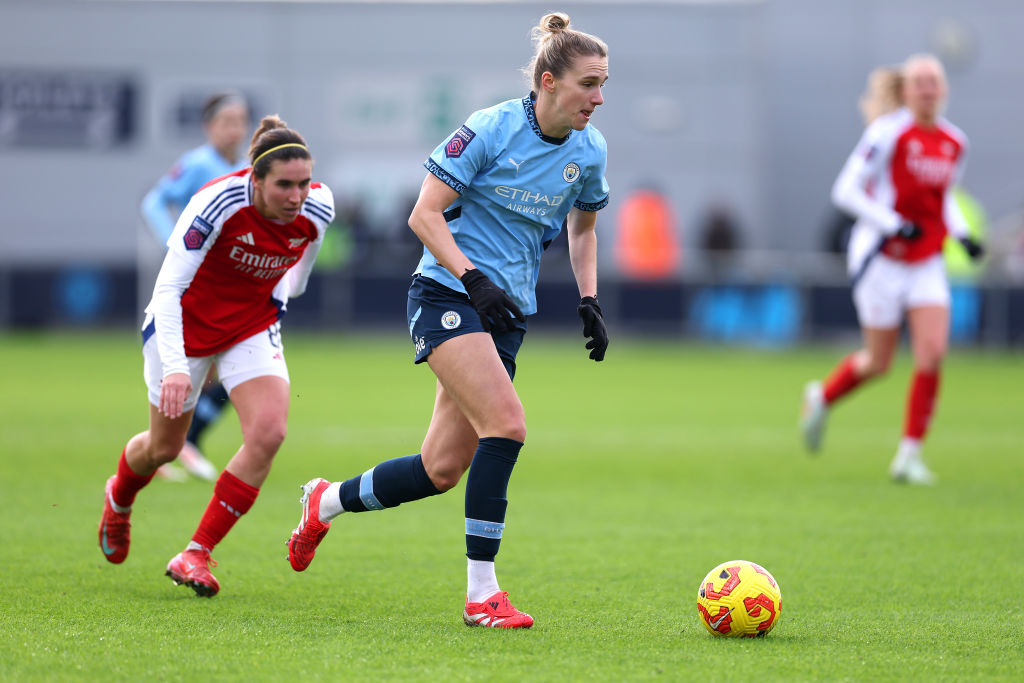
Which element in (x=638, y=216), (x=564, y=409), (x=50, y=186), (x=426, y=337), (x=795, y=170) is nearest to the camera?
(x=426, y=337)

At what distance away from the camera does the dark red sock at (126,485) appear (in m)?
5.77

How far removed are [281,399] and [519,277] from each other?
1.18 meters

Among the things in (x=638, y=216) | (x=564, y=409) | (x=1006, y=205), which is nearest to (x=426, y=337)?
(x=564, y=409)

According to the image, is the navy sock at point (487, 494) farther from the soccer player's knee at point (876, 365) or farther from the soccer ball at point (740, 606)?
the soccer player's knee at point (876, 365)

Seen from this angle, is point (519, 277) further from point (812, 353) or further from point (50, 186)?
point (50, 186)

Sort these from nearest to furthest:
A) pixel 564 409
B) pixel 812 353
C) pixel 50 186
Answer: pixel 564 409
pixel 812 353
pixel 50 186

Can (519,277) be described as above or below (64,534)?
above

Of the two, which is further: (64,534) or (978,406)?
(978,406)

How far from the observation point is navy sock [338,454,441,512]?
5.17m

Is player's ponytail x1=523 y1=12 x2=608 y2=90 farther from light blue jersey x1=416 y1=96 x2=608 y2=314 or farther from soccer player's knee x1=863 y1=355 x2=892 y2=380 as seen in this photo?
soccer player's knee x1=863 y1=355 x2=892 y2=380

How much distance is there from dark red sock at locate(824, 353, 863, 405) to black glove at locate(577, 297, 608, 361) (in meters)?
4.61

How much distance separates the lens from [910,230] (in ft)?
28.7

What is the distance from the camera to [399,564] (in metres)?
6.11

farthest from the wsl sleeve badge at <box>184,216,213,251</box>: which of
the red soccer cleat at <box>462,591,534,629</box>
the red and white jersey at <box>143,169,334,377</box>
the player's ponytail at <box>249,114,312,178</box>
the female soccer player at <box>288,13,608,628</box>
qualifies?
the red soccer cleat at <box>462,591,534,629</box>
